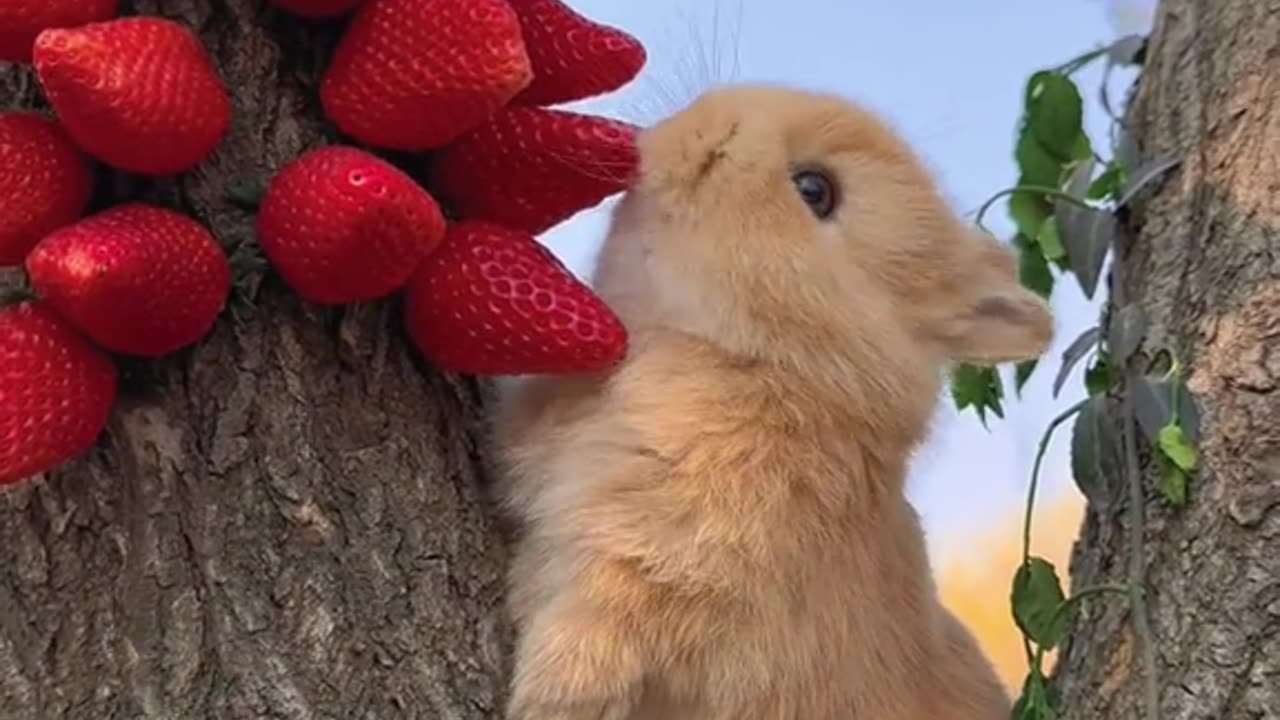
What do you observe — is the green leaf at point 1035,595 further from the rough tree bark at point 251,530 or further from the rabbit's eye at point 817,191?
the rough tree bark at point 251,530

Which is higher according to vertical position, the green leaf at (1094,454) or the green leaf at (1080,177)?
the green leaf at (1080,177)

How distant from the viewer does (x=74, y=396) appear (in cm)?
98

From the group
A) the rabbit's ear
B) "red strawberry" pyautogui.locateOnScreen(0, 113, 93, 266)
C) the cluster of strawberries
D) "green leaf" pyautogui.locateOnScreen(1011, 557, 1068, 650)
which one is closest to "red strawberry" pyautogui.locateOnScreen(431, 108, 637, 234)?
the cluster of strawberries

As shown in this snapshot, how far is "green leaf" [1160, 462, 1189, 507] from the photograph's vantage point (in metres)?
1.28

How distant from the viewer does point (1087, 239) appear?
1.46 m

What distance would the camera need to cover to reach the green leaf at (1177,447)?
4.13ft

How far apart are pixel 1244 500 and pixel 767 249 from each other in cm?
40

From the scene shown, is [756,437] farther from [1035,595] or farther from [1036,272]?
[1036,272]

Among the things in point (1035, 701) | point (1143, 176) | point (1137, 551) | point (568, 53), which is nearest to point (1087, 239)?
point (1143, 176)

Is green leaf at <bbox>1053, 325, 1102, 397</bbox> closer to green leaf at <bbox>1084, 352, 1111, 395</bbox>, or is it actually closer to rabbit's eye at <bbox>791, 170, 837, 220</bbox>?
green leaf at <bbox>1084, 352, 1111, 395</bbox>

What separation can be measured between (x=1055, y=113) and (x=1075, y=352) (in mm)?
278

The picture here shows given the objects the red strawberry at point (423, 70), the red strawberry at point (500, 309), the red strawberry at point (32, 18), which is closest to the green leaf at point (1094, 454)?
the red strawberry at point (500, 309)

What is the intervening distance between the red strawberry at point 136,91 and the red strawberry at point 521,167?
0.55ft

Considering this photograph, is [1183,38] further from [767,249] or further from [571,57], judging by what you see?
[571,57]
